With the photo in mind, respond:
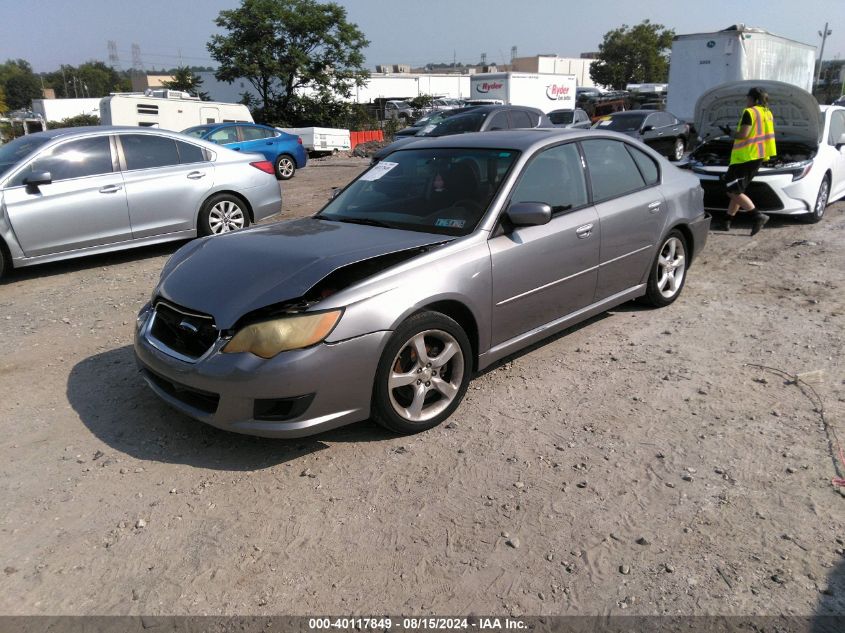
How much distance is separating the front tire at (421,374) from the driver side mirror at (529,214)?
2.55 feet

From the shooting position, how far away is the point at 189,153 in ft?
26.9

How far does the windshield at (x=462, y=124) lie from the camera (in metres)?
13.8

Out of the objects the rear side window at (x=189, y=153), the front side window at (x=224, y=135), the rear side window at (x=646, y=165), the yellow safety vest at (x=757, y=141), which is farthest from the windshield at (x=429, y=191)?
the front side window at (x=224, y=135)

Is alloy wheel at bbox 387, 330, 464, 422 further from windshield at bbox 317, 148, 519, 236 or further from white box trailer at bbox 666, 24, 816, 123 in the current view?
white box trailer at bbox 666, 24, 816, 123

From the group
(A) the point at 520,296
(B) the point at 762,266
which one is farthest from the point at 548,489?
(B) the point at 762,266

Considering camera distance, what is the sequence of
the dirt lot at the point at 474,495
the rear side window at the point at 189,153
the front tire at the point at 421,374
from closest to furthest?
the dirt lot at the point at 474,495
the front tire at the point at 421,374
the rear side window at the point at 189,153

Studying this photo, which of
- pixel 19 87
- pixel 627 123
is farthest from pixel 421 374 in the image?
pixel 19 87

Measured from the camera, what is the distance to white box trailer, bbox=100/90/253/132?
2047 centimetres

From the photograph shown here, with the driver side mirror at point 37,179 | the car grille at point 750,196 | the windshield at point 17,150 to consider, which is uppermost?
the windshield at point 17,150

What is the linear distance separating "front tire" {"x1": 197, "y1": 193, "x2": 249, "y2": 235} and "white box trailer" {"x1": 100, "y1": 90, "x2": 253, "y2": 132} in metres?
13.5

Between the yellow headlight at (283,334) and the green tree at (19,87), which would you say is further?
the green tree at (19,87)

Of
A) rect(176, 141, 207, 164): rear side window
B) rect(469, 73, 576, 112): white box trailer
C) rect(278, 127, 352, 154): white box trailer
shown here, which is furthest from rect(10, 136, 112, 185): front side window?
rect(469, 73, 576, 112): white box trailer

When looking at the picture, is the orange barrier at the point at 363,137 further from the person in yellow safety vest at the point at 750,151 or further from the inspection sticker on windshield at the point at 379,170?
the inspection sticker on windshield at the point at 379,170

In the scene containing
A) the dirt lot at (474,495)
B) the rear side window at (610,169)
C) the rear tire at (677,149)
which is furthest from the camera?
the rear tire at (677,149)
